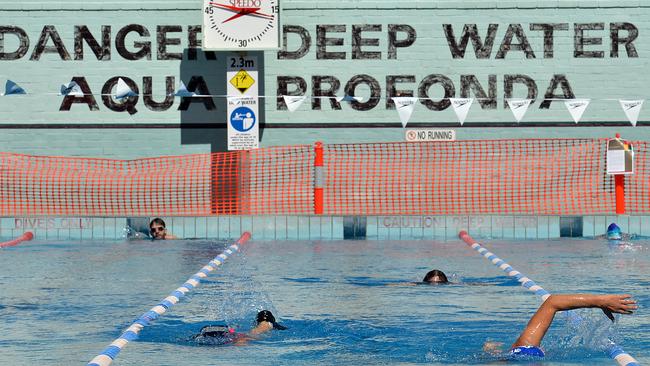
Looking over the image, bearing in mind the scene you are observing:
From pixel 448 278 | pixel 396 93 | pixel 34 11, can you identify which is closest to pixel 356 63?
pixel 396 93

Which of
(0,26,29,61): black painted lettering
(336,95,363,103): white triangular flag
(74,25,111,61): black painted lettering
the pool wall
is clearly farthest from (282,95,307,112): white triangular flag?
(0,26,29,61): black painted lettering

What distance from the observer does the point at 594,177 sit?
23.5 meters

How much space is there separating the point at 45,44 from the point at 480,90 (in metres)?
7.79

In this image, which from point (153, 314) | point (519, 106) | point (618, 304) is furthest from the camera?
point (519, 106)

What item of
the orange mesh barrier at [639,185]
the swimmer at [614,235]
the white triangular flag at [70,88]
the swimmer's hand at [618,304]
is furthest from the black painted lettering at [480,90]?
the swimmer's hand at [618,304]

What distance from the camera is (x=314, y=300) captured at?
39.8 feet

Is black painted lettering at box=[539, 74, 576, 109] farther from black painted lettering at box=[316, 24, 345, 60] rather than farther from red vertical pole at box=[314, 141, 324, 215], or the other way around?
red vertical pole at box=[314, 141, 324, 215]

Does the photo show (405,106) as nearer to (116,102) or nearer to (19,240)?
(116,102)

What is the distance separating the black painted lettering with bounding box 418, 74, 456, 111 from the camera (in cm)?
2386

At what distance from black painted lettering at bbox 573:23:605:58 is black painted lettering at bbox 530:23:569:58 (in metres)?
0.23

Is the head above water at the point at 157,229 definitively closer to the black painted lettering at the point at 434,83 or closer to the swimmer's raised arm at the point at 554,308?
the black painted lettering at the point at 434,83

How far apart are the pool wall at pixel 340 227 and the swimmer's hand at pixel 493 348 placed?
446 inches

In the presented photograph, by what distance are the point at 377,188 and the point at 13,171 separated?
6402mm

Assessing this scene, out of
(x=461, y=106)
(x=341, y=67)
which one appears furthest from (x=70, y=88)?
(x=461, y=106)
